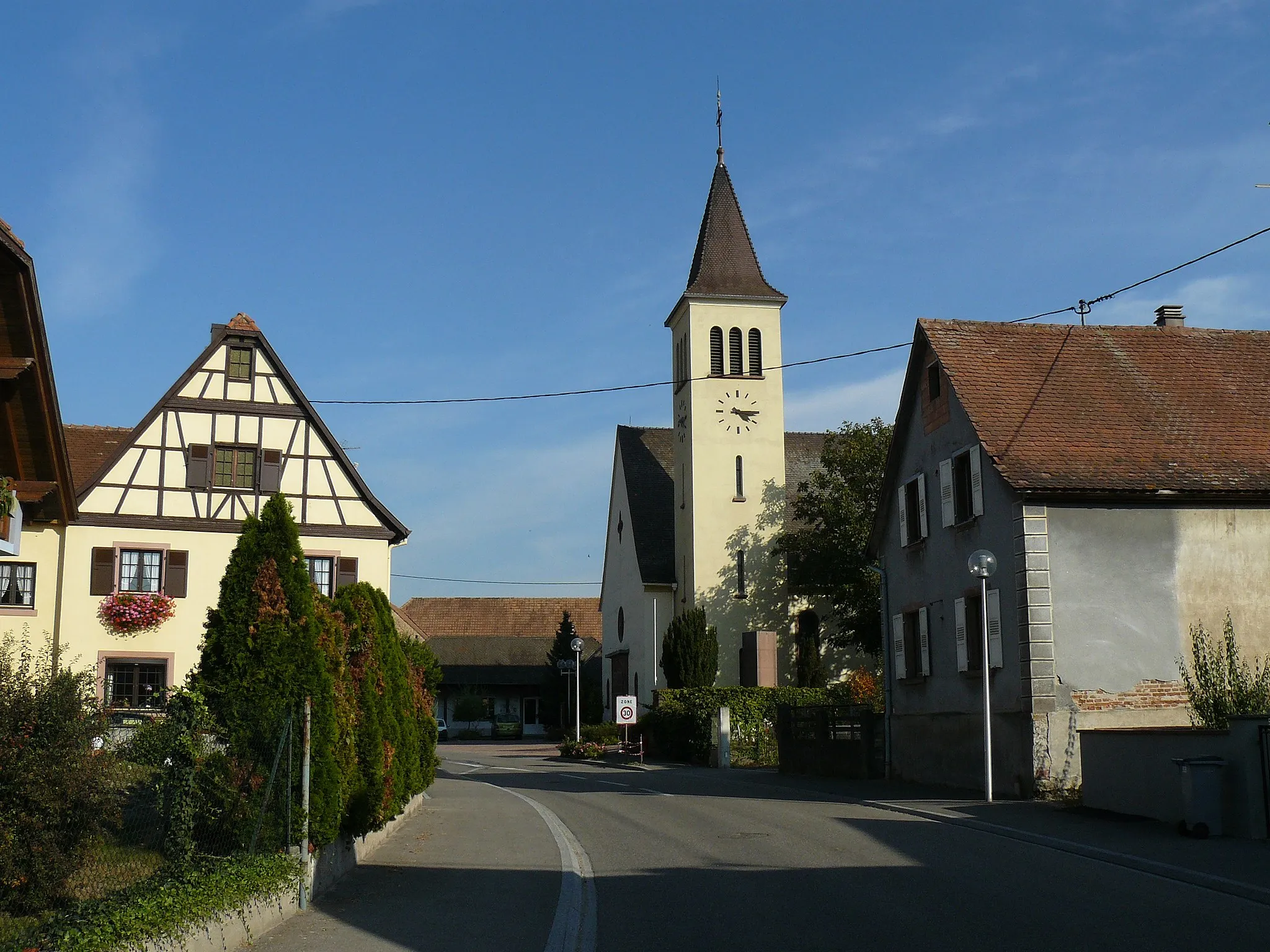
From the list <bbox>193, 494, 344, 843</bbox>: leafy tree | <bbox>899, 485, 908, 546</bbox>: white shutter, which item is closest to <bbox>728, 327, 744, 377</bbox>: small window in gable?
<bbox>899, 485, 908, 546</bbox>: white shutter

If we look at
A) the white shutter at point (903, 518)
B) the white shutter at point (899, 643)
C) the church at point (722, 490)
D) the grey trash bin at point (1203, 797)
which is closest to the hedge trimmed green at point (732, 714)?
the church at point (722, 490)

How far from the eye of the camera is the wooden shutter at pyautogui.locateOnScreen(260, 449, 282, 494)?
32.4m

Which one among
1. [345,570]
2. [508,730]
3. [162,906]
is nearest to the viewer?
[162,906]

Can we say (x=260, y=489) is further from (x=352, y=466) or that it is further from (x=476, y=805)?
(x=476, y=805)

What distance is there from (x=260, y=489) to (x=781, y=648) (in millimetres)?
21958

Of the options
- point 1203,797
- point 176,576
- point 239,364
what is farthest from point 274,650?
point 239,364

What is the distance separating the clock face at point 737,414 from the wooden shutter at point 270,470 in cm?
2012

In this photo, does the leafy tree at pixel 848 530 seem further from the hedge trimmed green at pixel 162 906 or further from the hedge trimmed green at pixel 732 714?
the hedge trimmed green at pixel 162 906

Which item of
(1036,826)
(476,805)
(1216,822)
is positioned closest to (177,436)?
(476,805)

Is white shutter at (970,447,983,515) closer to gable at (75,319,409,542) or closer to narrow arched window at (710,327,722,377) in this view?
gable at (75,319,409,542)

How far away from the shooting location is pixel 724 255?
51.2m

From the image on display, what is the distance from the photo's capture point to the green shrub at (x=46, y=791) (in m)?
9.24

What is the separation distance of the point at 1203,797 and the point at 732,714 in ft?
78.5

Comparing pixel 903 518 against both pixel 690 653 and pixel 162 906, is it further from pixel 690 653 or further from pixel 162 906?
pixel 162 906
